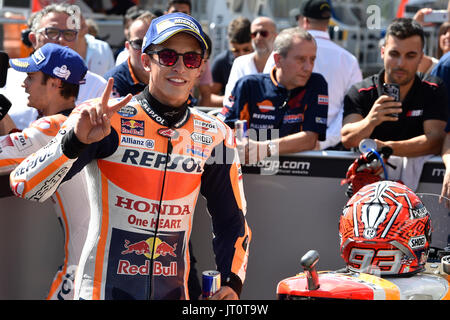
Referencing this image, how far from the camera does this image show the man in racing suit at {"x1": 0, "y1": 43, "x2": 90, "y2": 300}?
396 cm

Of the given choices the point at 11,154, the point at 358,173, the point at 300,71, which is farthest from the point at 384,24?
the point at 11,154

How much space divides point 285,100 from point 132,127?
2415mm

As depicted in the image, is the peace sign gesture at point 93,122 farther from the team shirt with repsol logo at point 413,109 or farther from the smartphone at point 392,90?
the team shirt with repsol logo at point 413,109

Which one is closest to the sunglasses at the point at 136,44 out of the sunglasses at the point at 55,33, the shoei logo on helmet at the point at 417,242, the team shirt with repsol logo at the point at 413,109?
the sunglasses at the point at 55,33

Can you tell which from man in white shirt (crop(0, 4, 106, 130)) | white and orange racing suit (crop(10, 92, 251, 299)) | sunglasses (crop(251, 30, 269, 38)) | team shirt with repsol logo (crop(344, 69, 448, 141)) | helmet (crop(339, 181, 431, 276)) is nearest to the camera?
white and orange racing suit (crop(10, 92, 251, 299))

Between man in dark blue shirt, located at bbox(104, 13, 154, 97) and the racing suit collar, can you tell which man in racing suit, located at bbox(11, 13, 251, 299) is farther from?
man in dark blue shirt, located at bbox(104, 13, 154, 97)

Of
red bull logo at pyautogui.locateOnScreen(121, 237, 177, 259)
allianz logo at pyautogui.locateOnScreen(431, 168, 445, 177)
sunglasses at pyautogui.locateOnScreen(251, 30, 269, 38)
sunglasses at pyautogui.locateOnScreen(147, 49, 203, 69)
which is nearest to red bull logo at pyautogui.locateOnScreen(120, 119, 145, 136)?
sunglasses at pyautogui.locateOnScreen(147, 49, 203, 69)

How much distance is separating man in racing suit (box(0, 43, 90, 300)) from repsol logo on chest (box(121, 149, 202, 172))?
3.11 ft

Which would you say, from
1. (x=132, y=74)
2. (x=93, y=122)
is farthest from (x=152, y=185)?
(x=132, y=74)

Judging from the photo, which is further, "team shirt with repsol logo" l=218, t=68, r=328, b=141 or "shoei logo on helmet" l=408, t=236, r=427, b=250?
"team shirt with repsol logo" l=218, t=68, r=328, b=141

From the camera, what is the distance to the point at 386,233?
3256 mm

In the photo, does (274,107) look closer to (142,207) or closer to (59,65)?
(59,65)

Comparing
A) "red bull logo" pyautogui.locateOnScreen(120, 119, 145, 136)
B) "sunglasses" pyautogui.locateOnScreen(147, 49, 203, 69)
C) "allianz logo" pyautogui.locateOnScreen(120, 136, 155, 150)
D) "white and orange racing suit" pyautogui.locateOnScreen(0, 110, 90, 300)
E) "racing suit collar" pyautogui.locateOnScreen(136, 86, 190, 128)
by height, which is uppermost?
"sunglasses" pyautogui.locateOnScreen(147, 49, 203, 69)

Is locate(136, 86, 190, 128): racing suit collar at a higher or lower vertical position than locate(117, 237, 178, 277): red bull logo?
higher
